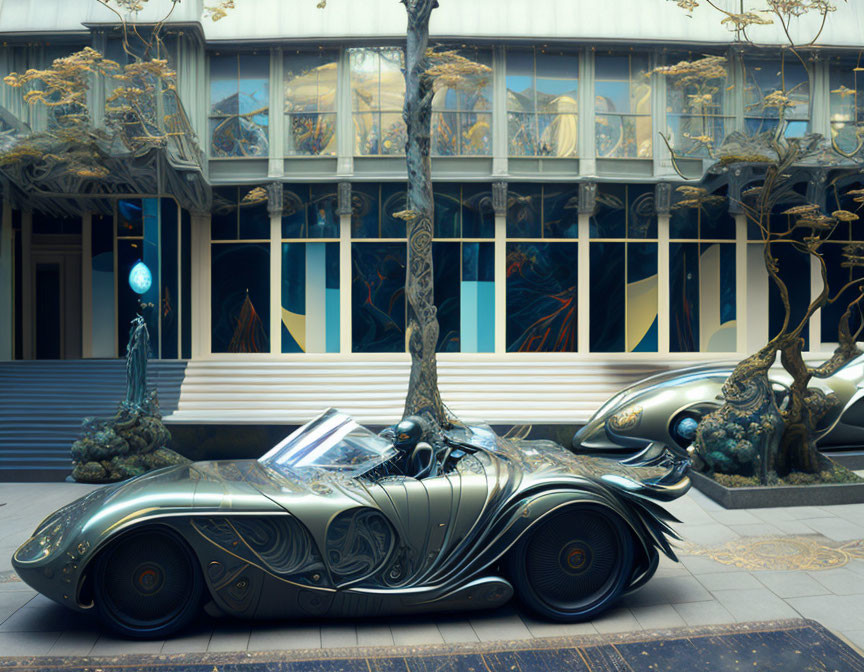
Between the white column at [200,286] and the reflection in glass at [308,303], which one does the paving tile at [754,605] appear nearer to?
the reflection in glass at [308,303]

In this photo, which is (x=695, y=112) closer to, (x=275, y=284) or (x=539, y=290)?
(x=539, y=290)

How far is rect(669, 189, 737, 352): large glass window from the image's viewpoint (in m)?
18.8

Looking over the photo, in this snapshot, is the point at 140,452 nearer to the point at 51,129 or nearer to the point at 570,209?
the point at 51,129

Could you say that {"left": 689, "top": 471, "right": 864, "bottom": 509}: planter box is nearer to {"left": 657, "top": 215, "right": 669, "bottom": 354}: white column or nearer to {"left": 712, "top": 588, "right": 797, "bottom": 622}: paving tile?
{"left": 712, "top": 588, "right": 797, "bottom": 622}: paving tile

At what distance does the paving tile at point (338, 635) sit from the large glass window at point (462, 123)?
14.8m

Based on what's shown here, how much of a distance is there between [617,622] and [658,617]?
1.04 feet

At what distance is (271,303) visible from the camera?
1845 cm

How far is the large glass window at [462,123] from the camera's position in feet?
59.3

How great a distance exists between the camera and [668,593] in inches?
213

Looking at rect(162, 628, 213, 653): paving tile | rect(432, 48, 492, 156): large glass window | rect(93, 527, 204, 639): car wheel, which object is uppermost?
rect(432, 48, 492, 156): large glass window

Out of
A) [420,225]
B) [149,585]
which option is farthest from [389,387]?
[149,585]

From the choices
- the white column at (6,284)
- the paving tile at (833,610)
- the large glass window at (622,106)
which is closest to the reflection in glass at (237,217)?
the white column at (6,284)

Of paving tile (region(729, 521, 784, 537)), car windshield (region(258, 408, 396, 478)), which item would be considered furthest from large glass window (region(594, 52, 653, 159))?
car windshield (region(258, 408, 396, 478))

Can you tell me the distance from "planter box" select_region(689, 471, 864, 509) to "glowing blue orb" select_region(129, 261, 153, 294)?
13584mm
